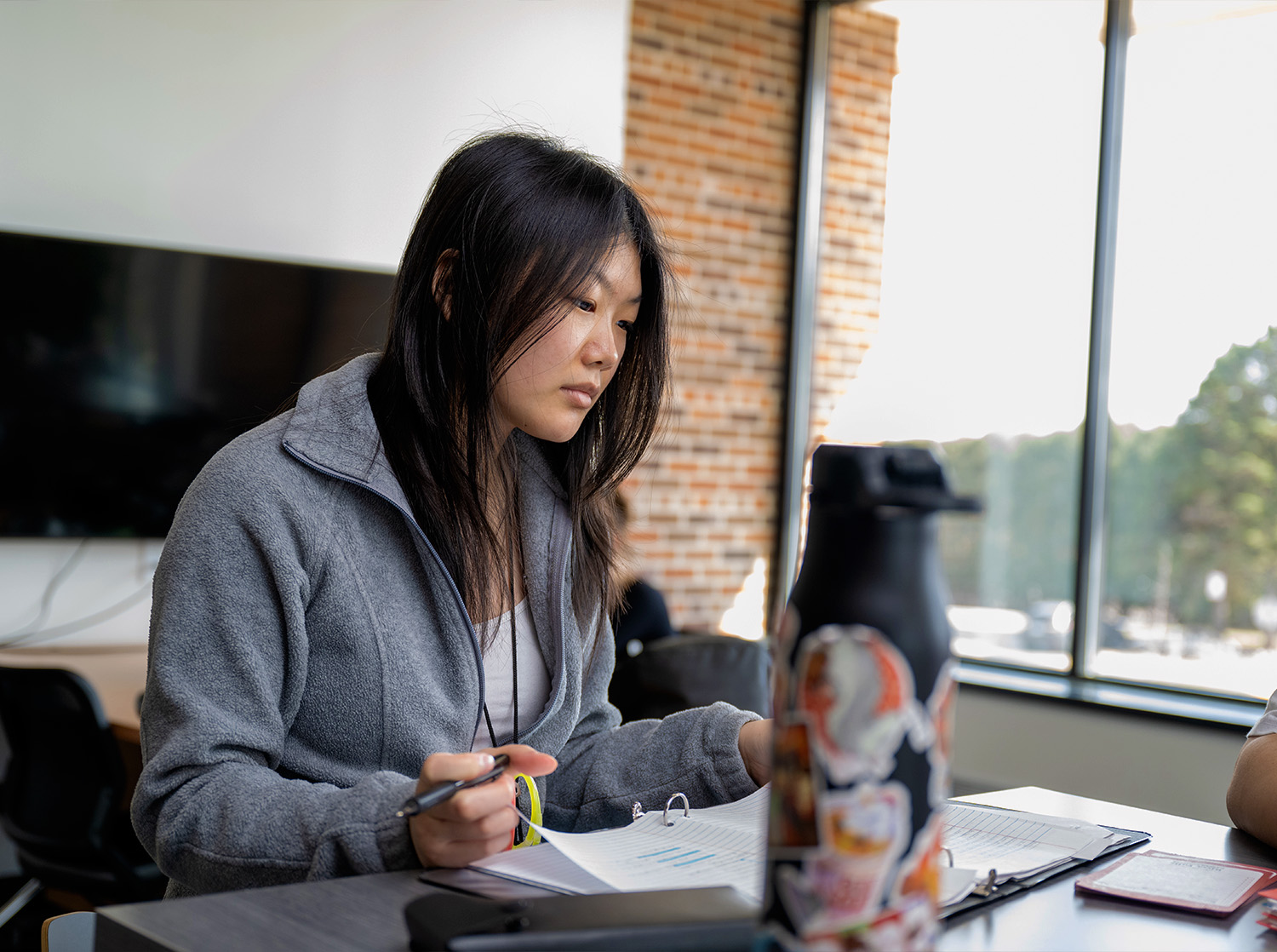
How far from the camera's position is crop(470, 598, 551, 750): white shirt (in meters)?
1.25

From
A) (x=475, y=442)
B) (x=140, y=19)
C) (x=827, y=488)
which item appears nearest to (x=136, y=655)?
(x=140, y=19)

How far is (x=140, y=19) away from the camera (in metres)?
3.48

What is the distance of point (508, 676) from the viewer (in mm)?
1259

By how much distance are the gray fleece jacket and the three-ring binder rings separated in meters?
0.09

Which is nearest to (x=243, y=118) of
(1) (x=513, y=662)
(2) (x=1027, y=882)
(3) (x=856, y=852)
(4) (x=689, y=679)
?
(4) (x=689, y=679)

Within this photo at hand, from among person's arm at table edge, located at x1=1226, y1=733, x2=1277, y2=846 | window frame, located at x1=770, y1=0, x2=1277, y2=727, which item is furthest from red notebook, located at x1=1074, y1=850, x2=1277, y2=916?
window frame, located at x1=770, y1=0, x2=1277, y2=727

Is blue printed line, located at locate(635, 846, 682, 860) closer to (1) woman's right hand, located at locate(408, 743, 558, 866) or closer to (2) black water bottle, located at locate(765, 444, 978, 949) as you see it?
(1) woman's right hand, located at locate(408, 743, 558, 866)

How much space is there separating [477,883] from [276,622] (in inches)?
12.7

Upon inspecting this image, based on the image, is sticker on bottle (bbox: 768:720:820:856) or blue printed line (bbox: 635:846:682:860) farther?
blue printed line (bbox: 635:846:682:860)

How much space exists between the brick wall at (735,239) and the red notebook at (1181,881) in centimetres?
361

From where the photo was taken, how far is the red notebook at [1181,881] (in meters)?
0.88

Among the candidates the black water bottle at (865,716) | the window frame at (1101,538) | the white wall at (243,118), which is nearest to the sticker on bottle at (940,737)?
the black water bottle at (865,716)

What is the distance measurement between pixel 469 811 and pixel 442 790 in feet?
0.08

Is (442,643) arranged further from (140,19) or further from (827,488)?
(140,19)
